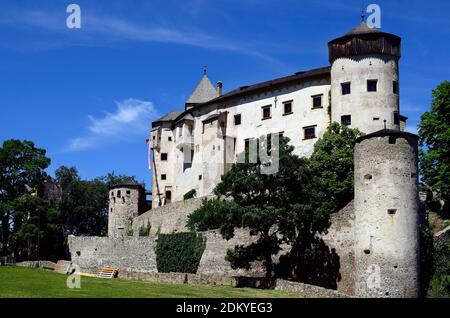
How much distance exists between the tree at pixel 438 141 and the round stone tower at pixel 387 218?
14.7 m

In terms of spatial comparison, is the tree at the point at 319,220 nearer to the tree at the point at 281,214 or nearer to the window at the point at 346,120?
the tree at the point at 281,214

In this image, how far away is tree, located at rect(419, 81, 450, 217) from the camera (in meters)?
53.9

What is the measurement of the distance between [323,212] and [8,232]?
37.4 meters

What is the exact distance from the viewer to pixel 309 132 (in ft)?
208

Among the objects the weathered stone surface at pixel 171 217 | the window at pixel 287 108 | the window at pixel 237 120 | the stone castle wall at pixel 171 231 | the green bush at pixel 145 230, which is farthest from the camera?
the window at pixel 237 120

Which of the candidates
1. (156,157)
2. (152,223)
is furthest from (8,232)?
(156,157)

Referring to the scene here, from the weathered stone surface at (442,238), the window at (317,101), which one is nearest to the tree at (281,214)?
the weathered stone surface at (442,238)

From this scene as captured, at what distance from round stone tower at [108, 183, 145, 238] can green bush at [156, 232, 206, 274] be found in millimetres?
16700

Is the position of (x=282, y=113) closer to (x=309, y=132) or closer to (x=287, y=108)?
(x=287, y=108)

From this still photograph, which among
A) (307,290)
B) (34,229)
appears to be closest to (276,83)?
(34,229)

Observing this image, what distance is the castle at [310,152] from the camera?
129 ft

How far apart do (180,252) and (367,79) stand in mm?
21096

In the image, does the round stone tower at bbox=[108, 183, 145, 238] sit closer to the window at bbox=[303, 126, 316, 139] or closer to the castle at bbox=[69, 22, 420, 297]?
the castle at bbox=[69, 22, 420, 297]
